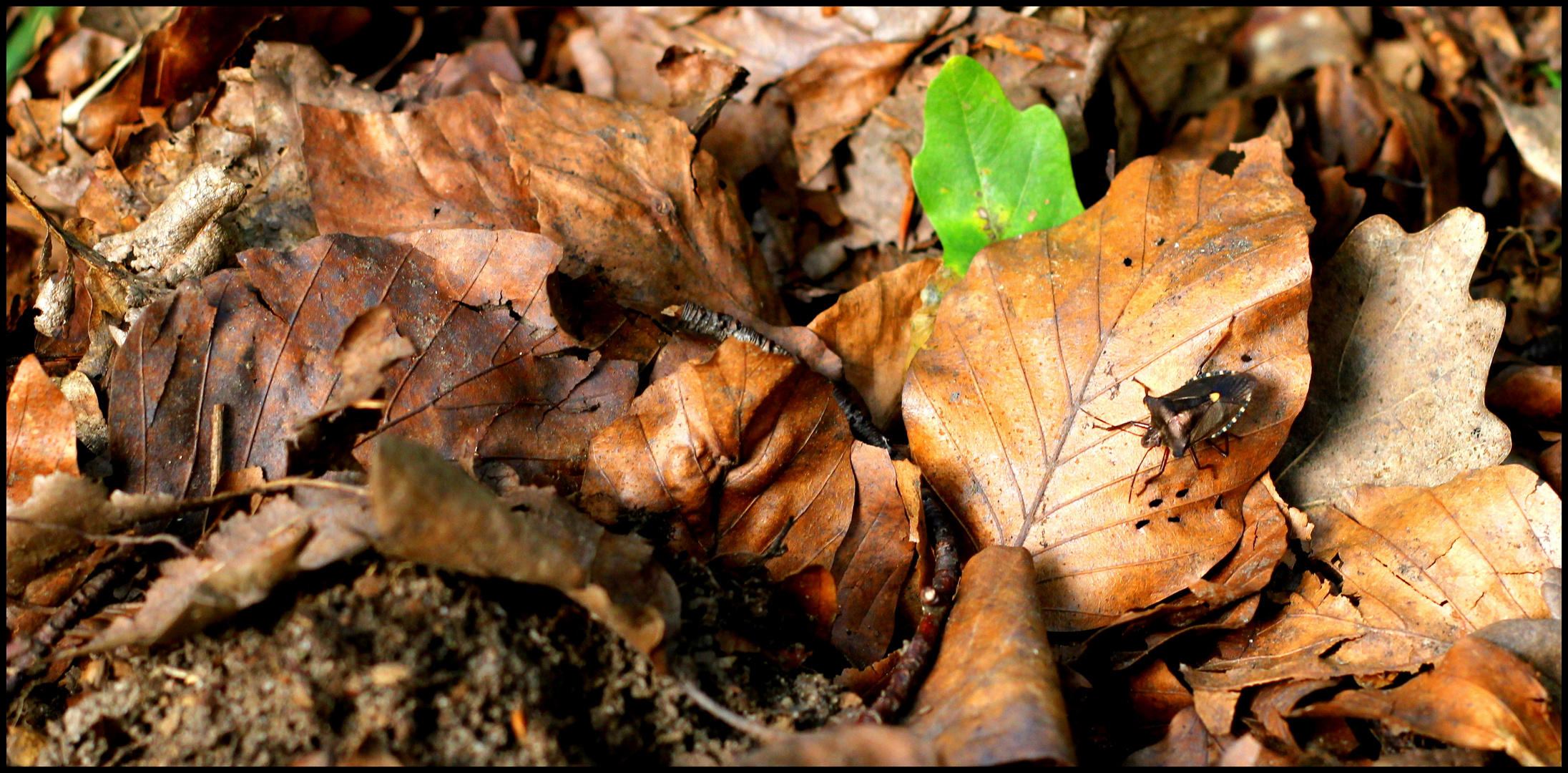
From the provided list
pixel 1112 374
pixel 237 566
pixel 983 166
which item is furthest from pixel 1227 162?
pixel 237 566

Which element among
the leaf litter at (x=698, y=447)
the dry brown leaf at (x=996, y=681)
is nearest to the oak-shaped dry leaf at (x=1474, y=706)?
the leaf litter at (x=698, y=447)

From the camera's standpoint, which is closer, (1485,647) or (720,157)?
(1485,647)

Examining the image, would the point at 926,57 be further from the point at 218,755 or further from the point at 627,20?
the point at 218,755

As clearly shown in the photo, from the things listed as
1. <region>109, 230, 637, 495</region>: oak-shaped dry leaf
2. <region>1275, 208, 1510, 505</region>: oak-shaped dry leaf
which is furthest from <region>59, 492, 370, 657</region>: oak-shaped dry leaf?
<region>1275, 208, 1510, 505</region>: oak-shaped dry leaf

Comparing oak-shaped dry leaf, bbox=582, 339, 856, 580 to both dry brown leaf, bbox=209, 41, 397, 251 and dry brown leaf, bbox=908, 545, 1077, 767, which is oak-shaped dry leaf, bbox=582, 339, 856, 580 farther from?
dry brown leaf, bbox=209, 41, 397, 251

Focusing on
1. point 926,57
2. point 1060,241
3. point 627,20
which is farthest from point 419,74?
point 1060,241
